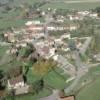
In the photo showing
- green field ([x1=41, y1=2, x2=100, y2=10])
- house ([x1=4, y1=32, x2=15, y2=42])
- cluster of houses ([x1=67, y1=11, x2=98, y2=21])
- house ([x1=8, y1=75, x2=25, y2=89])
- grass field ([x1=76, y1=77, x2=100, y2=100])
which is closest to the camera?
grass field ([x1=76, y1=77, x2=100, y2=100])

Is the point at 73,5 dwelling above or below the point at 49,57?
below

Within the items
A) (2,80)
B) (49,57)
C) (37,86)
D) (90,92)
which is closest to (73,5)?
(49,57)

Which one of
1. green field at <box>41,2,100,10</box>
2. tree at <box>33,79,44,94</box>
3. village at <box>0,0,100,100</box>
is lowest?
green field at <box>41,2,100,10</box>

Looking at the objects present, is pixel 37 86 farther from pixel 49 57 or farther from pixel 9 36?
pixel 9 36

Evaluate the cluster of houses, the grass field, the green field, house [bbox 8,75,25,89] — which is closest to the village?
house [bbox 8,75,25,89]

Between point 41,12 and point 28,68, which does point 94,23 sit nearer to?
point 41,12

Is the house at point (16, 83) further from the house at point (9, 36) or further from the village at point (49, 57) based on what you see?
the house at point (9, 36)

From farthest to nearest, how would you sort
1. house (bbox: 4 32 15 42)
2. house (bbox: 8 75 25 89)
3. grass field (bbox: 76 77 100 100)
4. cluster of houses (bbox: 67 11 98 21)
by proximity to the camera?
cluster of houses (bbox: 67 11 98 21) → house (bbox: 4 32 15 42) → house (bbox: 8 75 25 89) → grass field (bbox: 76 77 100 100)

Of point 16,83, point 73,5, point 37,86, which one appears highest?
point 37,86

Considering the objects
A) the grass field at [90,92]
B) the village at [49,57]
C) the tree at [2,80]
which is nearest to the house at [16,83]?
the village at [49,57]

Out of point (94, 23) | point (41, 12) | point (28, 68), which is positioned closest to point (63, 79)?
point (28, 68)

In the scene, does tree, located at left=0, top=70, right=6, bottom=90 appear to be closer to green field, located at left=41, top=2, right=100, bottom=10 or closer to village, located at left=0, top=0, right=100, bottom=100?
village, located at left=0, top=0, right=100, bottom=100

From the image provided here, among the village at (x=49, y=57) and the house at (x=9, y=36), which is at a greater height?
the village at (x=49, y=57)
